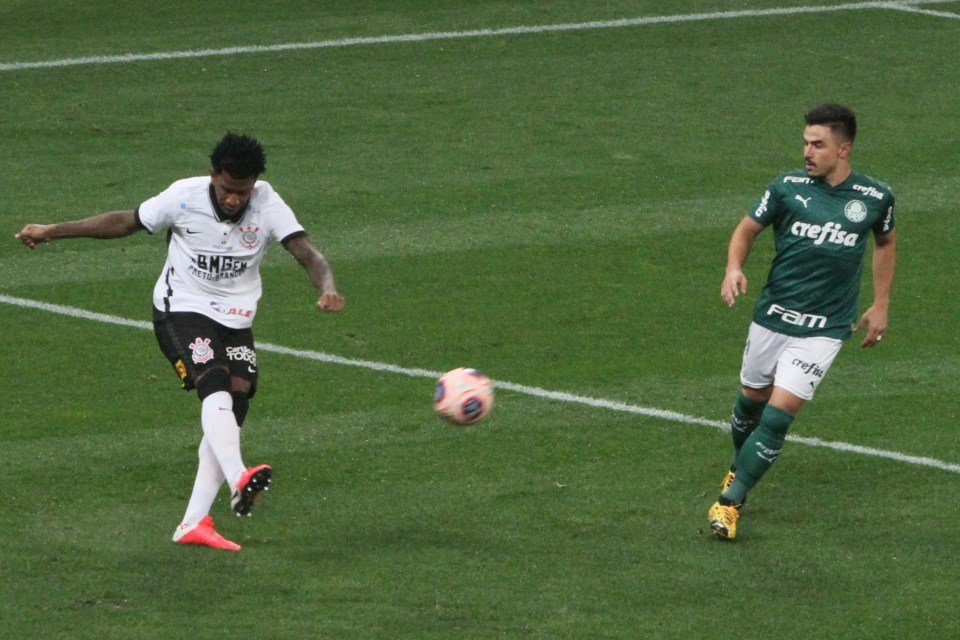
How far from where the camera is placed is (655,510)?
9023mm

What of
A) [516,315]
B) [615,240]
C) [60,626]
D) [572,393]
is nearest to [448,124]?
[615,240]

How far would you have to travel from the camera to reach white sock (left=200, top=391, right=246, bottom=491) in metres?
8.08

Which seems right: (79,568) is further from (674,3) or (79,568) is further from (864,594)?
(674,3)

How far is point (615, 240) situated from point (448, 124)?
3.26 m

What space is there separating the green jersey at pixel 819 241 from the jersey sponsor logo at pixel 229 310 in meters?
2.52

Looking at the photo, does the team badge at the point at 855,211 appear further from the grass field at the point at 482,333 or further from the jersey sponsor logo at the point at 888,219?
the grass field at the point at 482,333

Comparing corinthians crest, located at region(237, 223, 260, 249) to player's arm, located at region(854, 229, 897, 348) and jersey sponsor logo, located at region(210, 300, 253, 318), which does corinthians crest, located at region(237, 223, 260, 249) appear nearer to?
jersey sponsor logo, located at region(210, 300, 253, 318)

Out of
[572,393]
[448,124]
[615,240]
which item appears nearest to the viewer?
[572,393]

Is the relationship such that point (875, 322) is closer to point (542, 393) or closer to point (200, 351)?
point (542, 393)

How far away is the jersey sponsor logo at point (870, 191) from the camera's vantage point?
8.63 meters

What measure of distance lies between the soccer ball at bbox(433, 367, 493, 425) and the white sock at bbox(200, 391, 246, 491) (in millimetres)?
1021

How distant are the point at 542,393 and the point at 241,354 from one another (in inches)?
102

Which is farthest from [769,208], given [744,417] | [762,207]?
[744,417]

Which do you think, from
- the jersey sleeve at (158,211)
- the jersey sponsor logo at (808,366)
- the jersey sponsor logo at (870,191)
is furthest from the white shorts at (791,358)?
the jersey sleeve at (158,211)
